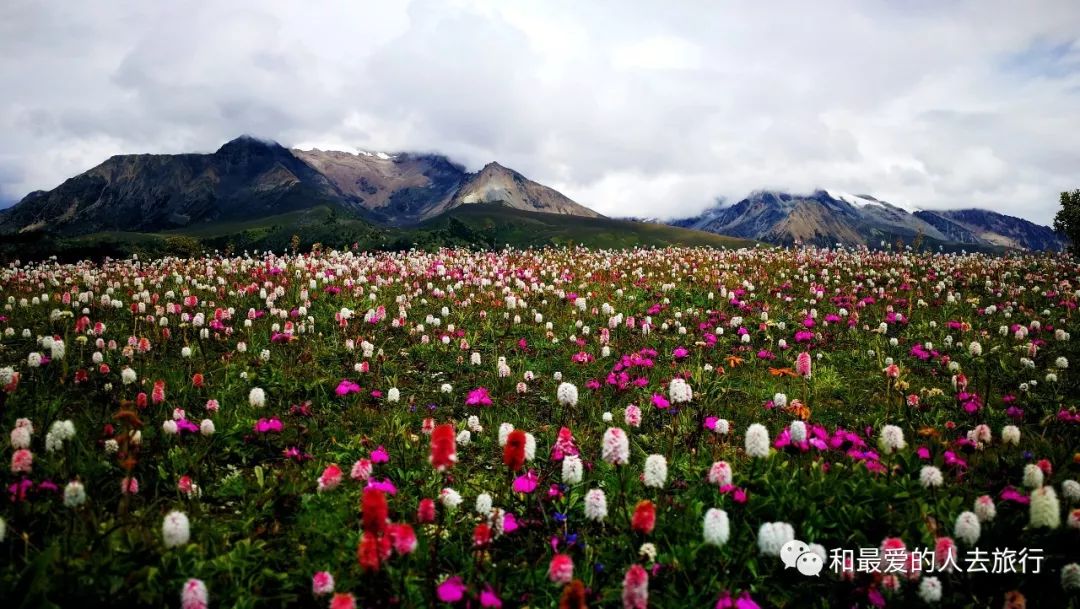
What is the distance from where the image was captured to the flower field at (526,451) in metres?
3.49

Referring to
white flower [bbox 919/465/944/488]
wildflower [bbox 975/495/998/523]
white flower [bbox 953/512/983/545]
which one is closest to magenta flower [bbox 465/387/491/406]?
white flower [bbox 919/465/944/488]

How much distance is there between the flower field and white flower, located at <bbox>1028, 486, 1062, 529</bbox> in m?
0.02

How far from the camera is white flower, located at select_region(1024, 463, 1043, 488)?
3.93m

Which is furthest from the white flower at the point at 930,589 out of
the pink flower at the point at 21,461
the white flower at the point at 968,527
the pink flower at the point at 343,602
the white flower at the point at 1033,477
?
the pink flower at the point at 21,461

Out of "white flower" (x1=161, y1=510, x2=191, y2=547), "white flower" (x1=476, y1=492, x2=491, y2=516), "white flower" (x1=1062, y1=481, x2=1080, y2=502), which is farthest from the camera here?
"white flower" (x1=476, y1=492, x2=491, y2=516)

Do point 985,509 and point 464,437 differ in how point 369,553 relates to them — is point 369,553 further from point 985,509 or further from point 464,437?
point 985,509

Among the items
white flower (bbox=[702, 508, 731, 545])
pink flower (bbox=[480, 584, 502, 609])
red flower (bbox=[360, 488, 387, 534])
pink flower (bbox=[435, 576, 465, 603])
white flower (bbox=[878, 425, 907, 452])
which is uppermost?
red flower (bbox=[360, 488, 387, 534])

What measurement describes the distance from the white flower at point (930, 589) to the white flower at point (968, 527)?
445mm

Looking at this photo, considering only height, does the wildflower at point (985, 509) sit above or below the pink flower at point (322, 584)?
above

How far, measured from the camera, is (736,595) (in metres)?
3.61

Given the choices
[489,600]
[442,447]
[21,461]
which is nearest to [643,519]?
[489,600]

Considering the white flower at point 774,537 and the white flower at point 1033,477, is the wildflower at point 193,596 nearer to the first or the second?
the white flower at point 774,537

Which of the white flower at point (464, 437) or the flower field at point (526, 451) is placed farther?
the white flower at point (464, 437)

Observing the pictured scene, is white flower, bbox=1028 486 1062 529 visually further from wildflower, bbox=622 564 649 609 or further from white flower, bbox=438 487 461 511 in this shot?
white flower, bbox=438 487 461 511
